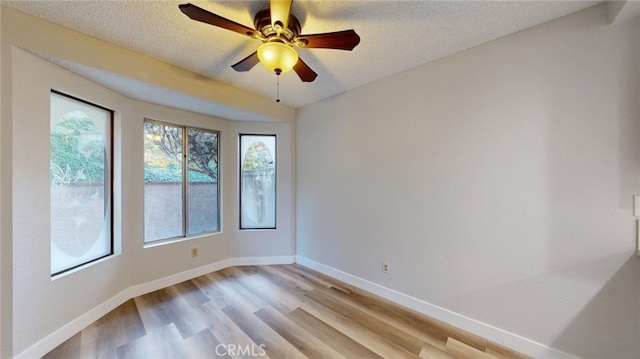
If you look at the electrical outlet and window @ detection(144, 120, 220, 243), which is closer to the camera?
the electrical outlet

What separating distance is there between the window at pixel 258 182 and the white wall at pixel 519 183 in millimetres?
1454

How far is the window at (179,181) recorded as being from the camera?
8.96 feet

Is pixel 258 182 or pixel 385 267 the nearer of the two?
pixel 385 267

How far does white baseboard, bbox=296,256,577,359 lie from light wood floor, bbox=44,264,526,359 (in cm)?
6

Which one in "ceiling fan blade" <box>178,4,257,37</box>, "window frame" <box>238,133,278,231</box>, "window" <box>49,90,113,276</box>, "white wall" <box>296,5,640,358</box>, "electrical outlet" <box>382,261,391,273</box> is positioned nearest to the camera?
"ceiling fan blade" <box>178,4,257,37</box>

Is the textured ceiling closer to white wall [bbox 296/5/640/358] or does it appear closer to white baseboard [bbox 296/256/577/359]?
white wall [bbox 296/5/640/358]

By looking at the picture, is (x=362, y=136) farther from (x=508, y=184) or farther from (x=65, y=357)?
(x=65, y=357)

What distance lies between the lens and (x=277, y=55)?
1451mm

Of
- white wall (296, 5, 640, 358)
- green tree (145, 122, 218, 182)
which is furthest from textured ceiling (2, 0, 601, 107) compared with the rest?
green tree (145, 122, 218, 182)

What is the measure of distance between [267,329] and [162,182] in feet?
6.78

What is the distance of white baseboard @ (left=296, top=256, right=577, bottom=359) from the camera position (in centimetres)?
165

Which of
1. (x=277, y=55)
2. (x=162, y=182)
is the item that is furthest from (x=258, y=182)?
(x=277, y=55)

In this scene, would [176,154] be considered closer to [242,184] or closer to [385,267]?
[242,184]

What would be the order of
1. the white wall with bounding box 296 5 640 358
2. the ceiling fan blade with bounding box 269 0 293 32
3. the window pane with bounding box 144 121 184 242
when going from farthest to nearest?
1. the window pane with bounding box 144 121 184 242
2. the white wall with bounding box 296 5 640 358
3. the ceiling fan blade with bounding box 269 0 293 32
